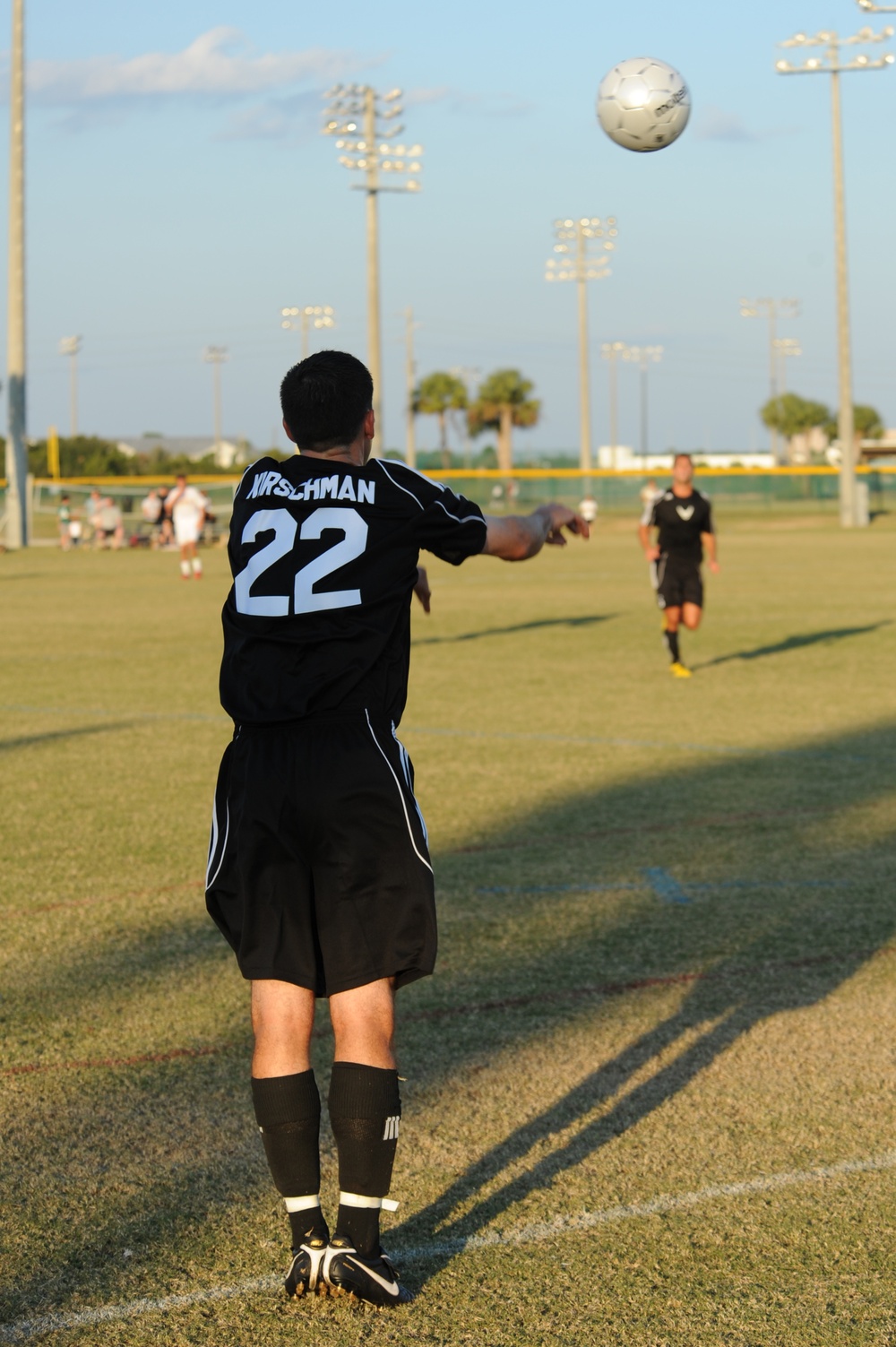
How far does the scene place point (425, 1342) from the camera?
3.31 meters

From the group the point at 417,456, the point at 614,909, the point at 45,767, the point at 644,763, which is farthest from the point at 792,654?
the point at 417,456

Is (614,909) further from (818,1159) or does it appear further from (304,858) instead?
(304,858)

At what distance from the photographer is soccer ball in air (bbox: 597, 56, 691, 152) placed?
10.3m

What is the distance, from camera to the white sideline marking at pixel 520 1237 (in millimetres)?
3395

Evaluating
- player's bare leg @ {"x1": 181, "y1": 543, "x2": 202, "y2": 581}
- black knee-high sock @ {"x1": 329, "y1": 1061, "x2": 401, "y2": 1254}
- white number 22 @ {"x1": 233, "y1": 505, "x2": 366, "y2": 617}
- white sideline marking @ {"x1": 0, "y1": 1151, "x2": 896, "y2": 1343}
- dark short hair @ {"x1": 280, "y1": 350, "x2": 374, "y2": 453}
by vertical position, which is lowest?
white sideline marking @ {"x1": 0, "y1": 1151, "x2": 896, "y2": 1343}

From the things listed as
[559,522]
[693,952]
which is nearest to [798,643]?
[693,952]

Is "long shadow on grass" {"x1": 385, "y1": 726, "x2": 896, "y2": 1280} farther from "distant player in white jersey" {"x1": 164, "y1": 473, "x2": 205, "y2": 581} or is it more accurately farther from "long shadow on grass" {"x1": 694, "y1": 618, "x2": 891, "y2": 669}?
"distant player in white jersey" {"x1": 164, "y1": 473, "x2": 205, "y2": 581}

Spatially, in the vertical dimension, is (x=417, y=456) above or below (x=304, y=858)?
above

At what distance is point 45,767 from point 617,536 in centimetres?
4578

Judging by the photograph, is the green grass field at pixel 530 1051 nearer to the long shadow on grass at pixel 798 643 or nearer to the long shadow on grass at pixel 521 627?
the long shadow on grass at pixel 798 643

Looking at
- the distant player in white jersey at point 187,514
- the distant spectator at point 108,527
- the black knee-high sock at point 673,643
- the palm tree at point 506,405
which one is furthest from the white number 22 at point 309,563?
the palm tree at point 506,405

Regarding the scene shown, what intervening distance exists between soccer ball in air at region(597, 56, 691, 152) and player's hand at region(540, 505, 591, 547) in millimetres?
6821

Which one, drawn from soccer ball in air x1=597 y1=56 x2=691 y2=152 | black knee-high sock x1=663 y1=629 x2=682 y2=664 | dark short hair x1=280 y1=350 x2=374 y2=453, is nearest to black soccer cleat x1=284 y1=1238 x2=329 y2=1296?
dark short hair x1=280 y1=350 x2=374 y2=453

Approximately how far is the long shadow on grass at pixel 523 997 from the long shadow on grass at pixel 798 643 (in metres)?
7.28
